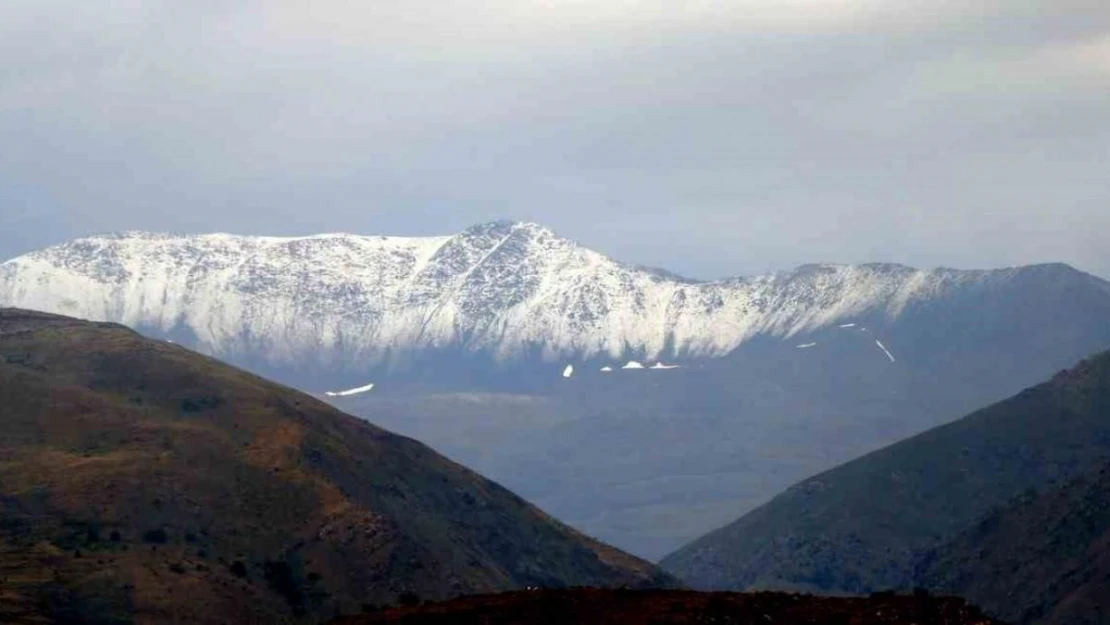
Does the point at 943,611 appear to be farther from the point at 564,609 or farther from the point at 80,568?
the point at 80,568

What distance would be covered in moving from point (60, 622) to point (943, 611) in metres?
111

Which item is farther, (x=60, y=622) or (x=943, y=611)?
(x=60, y=622)

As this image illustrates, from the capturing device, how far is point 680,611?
336 ft

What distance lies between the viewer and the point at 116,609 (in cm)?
18550

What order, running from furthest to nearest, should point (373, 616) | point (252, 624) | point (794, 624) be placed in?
1. point (252, 624)
2. point (373, 616)
3. point (794, 624)

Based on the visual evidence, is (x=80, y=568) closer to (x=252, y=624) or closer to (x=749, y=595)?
(x=252, y=624)

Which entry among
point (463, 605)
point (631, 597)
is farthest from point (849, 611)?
point (463, 605)

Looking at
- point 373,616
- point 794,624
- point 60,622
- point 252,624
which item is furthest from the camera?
point 252,624

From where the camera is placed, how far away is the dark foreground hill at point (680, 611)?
9925cm

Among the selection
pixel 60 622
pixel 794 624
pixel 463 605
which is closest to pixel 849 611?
pixel 794 624

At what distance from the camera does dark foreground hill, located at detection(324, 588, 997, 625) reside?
99.2 m

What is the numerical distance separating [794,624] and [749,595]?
38.8 ft

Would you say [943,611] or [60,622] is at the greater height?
[943,611]

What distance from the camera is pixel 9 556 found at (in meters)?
194
